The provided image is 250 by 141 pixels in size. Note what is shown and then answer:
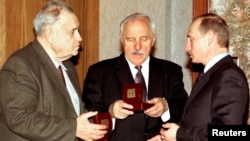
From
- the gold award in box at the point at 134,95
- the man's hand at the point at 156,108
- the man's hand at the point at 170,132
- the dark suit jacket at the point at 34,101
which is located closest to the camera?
the dark suit jacket at the point at 34,101

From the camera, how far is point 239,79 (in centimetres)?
314

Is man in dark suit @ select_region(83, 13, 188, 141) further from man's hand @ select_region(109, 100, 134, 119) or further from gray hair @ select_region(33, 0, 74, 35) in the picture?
gray hair @ select_region(33, 0, 74, 35)

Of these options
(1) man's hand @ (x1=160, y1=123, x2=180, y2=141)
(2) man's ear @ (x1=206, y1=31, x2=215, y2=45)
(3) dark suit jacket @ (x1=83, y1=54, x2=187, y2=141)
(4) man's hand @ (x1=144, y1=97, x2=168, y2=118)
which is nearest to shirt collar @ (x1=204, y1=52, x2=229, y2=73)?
(2) man's ear @ (x1=206, y1=31, x2=215, y2=45)

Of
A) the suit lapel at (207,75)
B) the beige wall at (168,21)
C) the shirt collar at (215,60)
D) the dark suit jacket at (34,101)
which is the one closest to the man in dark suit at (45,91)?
the dark suit jacket at (34,101)

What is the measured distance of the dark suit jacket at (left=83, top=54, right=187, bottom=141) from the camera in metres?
4.00

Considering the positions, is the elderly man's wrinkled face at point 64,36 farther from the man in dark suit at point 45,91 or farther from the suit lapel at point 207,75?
the suit lapel at point 207,75

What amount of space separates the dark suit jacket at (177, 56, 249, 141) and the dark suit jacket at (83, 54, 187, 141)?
65cm

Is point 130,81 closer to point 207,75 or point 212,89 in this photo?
point 207,75

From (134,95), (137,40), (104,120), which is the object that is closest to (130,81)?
(137,40)

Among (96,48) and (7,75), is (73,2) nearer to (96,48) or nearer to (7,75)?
(96,48)

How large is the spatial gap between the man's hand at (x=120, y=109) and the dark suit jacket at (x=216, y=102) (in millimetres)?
461

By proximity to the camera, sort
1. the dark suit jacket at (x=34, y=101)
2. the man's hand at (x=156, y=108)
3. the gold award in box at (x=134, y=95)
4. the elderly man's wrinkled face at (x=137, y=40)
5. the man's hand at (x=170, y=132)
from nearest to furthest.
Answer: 1. the dark suit jacket at (x=34, y=101)
2. the man's hand at (x=170, y=132)
3. the gold award in box at (x=134, y=95)
4. the man's hand at (x=156, y=108)
5. the elderly man's wrinkled face at (x=137, y=40)

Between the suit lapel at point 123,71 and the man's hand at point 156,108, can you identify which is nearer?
the man's hand at point 156,108

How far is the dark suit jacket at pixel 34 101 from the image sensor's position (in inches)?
127
